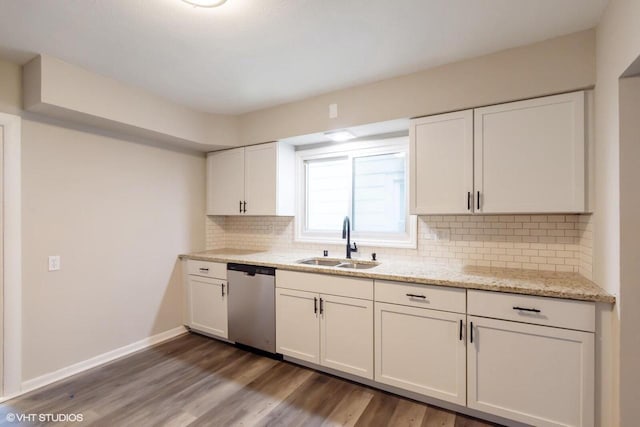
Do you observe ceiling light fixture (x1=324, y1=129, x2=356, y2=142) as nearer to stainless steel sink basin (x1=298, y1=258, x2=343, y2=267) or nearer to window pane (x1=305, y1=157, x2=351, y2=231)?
window pane (x1=305, y1=157, x2=351, y2=231)

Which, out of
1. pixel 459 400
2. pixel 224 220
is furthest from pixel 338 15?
pixel 224 220

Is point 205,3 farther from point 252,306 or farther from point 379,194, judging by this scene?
point 252,306

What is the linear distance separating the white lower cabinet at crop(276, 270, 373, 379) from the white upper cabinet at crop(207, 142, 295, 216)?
95 centimetres

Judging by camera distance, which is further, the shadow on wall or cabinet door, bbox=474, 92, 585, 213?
the shadow on wall

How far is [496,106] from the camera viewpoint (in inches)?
85.7

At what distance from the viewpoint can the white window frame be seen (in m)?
2.90

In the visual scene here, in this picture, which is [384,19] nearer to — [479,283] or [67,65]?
[479,283]

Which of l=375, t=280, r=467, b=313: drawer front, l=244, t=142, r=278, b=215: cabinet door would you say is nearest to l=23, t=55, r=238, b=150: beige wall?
l=244, t=142, r=278, b=215: cabinet door

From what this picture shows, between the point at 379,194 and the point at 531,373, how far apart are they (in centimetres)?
187

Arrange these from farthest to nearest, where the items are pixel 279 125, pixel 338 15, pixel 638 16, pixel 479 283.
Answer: pixel 279 125
pixel 479 283
pixel 338 15
pixel 638 16

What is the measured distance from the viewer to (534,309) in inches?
70.2

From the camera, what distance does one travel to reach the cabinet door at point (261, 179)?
329 cm

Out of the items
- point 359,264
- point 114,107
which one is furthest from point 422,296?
point 114,107

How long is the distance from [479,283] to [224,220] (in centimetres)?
317
